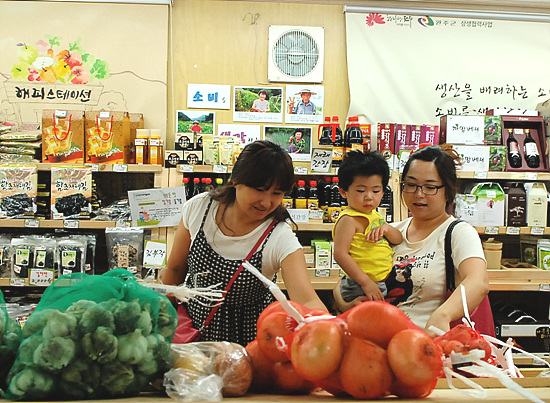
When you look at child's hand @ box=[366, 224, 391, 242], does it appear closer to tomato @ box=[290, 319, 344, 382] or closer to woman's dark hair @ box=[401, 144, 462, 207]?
woman's dark hair @ box=[401, 144, 462, 207]

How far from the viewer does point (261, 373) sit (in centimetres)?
85

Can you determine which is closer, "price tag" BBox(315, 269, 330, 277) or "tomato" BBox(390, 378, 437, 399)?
"tomato" BBox(390, 378, 437, 399)

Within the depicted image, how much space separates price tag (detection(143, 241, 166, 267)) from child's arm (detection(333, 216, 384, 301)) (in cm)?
146

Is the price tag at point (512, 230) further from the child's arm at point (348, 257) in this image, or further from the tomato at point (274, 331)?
the tomato at point (274, 331)

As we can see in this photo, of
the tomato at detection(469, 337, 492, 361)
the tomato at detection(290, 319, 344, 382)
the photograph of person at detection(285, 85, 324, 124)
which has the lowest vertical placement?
the tomato at detection(469, 337, 492, 361)

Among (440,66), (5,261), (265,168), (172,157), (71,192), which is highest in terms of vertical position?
(440,66)

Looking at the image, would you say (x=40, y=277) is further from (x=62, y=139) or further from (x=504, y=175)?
(x=504, y=175)

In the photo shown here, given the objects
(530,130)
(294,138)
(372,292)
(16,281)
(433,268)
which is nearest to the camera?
(433,268)

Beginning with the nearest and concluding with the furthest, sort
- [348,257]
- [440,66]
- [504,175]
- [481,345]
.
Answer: [481,345] < [348,257] < [504,175] < [440,66]

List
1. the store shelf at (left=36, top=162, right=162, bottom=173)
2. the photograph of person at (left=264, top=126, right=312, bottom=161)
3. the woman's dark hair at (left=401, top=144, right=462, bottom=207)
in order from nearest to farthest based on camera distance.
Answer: the woman's dark hair at (left=401, top=144, right=462, bottom=207), the store shelf at (left=36, top=162, right=162, bottom=173), the photograph of person at (left=264, top=126, right=312, bottom=161)

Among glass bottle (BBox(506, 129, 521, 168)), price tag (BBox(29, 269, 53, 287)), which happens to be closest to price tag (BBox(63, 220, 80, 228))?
price tag (BBox(29, 269, 53, 287))

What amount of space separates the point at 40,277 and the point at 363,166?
229 cm

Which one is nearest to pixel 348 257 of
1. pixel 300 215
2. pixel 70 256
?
pixel 300 215

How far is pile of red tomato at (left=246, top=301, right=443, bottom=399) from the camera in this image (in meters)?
0.70
